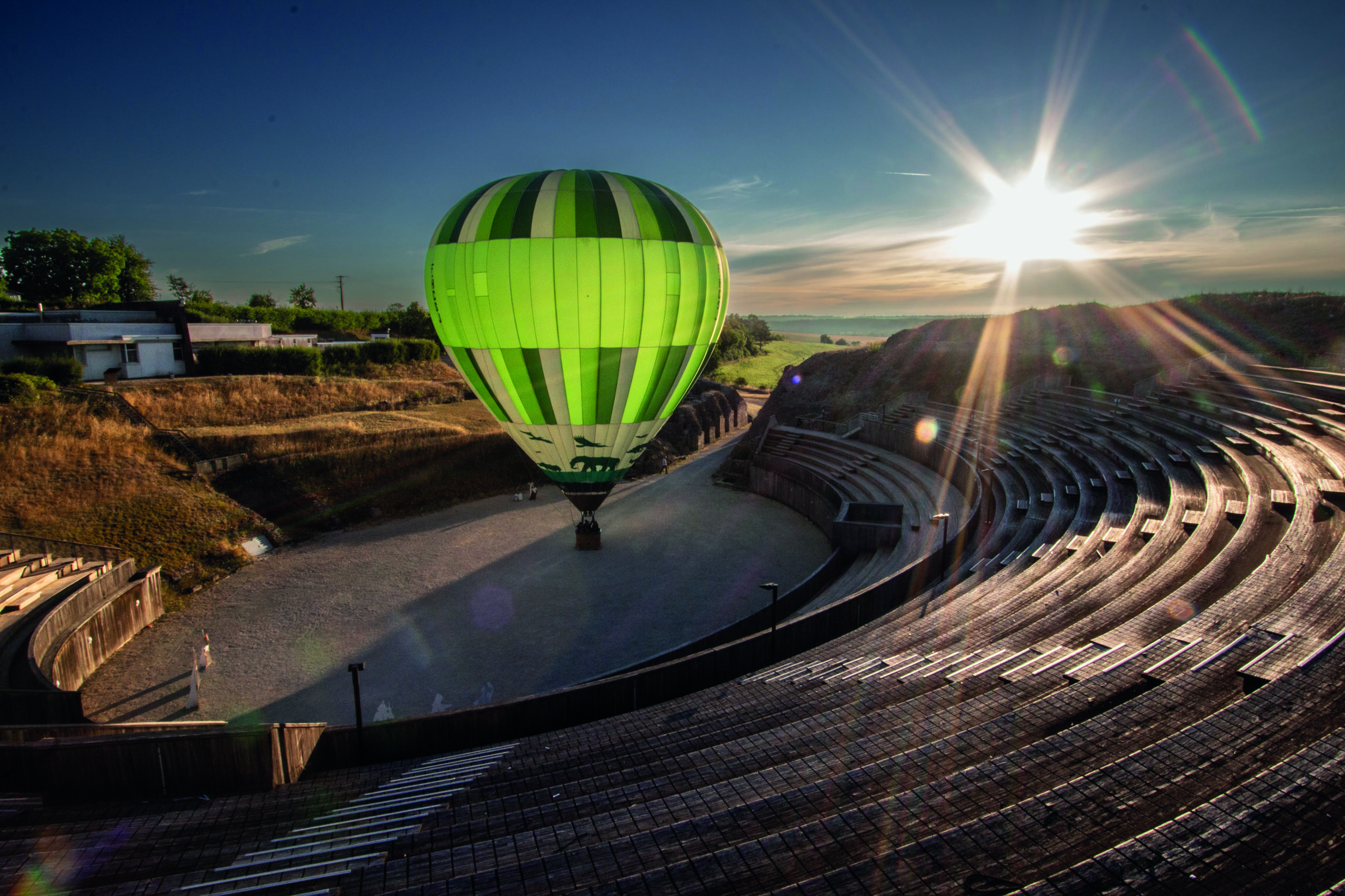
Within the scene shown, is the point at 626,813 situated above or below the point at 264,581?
above

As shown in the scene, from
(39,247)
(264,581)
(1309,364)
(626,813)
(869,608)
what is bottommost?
(264,581)

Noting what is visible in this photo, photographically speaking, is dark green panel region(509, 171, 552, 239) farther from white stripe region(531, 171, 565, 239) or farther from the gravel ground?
the gravel ground

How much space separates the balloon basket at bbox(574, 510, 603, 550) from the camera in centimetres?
2202

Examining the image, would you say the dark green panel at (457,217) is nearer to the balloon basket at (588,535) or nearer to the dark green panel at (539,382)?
the dark green panel at (539,382)

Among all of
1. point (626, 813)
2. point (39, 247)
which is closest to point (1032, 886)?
point (626, 813)

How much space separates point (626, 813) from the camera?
6.04 metres

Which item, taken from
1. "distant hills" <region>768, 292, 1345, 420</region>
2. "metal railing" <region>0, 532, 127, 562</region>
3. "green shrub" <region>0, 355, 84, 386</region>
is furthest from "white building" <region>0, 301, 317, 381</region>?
"distant hills" <region>768, 292, 1345, 420</region>

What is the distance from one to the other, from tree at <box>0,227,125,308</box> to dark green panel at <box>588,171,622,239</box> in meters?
52.8

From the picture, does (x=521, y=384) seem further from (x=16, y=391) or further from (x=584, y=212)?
(x=16, y=391)

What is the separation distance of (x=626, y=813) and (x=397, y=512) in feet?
77.9

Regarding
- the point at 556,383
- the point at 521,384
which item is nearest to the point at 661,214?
the point at 556,383

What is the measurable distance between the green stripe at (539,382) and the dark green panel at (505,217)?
9.34 ft

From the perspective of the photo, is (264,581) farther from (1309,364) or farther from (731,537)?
(1309,364)

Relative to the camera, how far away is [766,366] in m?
104
